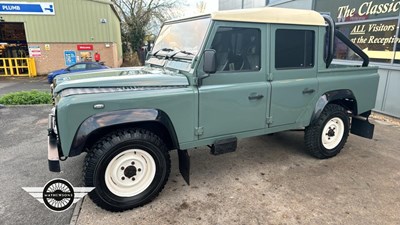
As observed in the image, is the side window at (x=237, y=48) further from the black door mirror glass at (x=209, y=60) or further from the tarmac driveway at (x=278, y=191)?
the tarmac driveway at (x=278, y=191)

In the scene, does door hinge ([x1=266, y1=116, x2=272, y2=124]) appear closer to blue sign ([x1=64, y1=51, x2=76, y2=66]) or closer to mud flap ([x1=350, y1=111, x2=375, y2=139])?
mud flap ([x1=350, y1=111, x2=375, y2=139])

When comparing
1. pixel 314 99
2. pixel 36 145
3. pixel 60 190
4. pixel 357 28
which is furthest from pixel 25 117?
pixel 357 28

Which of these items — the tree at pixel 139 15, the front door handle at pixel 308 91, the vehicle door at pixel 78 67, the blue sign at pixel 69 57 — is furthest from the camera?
the tree at pixel 139 15

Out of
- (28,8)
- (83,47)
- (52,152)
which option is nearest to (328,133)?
(52,152)

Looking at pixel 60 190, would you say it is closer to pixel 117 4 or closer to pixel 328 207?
pixel 328 207

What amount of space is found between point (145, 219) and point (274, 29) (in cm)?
275

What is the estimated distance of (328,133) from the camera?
14.2ft

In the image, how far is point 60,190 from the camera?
10.5 ft

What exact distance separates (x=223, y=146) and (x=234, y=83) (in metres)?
0.80

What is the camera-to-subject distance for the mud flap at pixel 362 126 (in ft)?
15.0

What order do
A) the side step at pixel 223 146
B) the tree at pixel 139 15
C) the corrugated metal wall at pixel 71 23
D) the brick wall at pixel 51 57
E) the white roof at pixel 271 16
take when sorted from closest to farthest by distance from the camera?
1. the white roof at pixel 271 16
2. the side step at pixel 223 146
3. the corrugated metal wall at pixel 71 23
4. the brick wall at pixel 51 57
5. the tree at pixel 139 15

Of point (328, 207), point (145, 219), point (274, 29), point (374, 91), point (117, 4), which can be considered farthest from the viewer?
point (117, 4)

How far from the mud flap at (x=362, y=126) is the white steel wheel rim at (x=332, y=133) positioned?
51 cm

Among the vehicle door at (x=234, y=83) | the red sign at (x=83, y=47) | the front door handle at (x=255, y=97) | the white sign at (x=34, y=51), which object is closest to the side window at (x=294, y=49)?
the vehicle door at (x=234, y=83)
